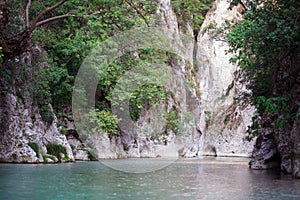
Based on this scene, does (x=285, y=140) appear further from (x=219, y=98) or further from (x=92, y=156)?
(x=219, y=98)

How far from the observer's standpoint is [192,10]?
4431 centimetres

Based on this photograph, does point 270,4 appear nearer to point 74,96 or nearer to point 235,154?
point 74,96

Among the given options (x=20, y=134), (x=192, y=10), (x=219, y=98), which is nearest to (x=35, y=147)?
(x=20, y=134)

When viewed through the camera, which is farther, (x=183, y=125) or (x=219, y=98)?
(x=219, y=98)

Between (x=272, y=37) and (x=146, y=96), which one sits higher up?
(x=146, y=96)

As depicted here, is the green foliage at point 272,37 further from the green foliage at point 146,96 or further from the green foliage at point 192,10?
the green foliage at point 192,10

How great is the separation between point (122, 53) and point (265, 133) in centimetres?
1028

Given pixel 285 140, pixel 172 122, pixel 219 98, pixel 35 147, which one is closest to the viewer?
pixel 285 140

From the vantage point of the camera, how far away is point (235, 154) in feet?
136

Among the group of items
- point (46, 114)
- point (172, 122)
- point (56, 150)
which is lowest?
point (56, 150)

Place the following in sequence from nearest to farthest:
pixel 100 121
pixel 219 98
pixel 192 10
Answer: pixel 100 121 → pixel 192 10 → pixel 219 98

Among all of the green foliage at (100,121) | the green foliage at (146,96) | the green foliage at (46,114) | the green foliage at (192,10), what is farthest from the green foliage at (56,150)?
the green foliage at (192,10)

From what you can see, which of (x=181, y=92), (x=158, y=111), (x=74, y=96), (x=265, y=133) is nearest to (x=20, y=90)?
(x=74, y=96)

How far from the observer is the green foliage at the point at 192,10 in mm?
41287
